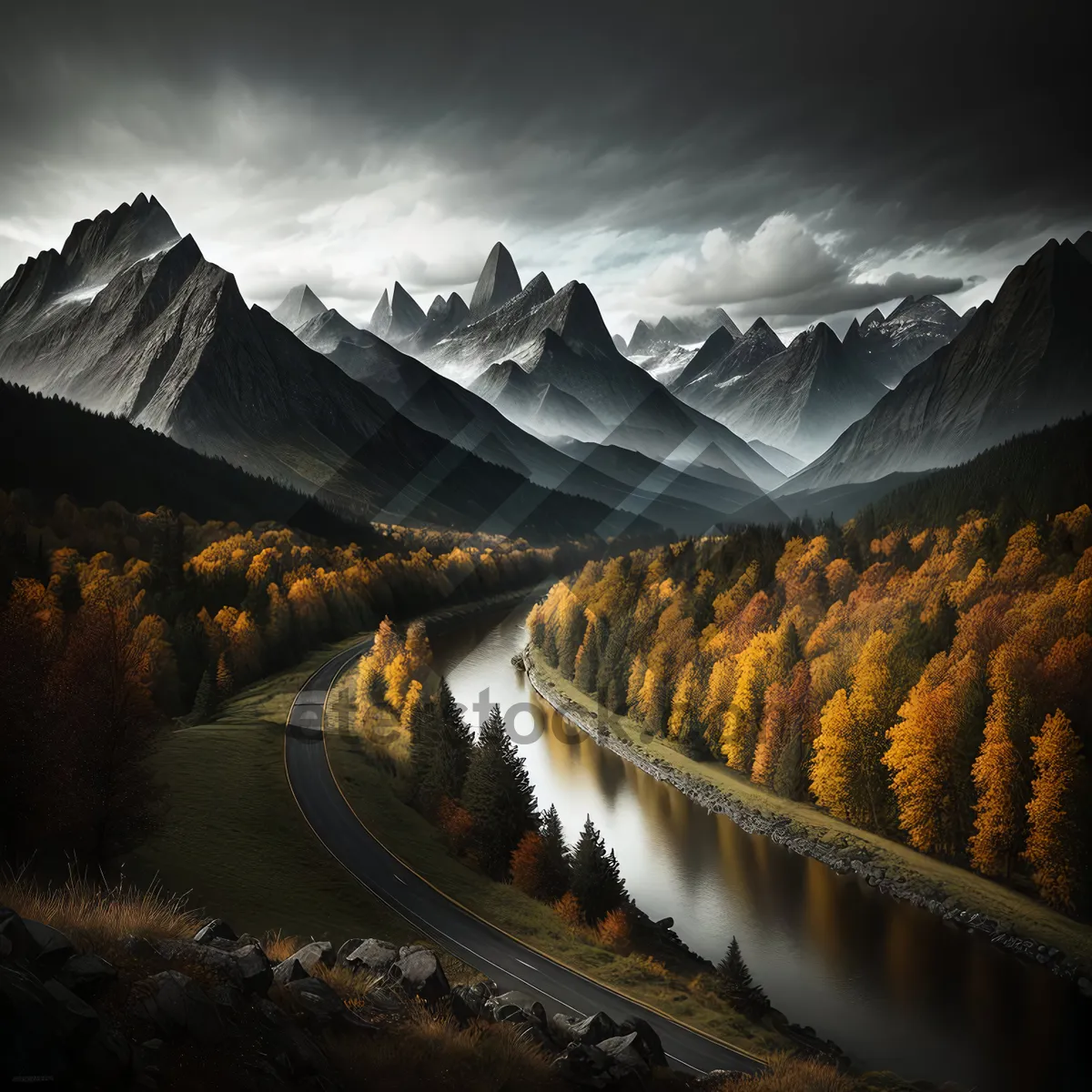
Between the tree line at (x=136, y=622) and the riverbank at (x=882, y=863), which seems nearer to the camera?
the tree line at (x=136, y=622)

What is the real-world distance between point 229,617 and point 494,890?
58.2 meters

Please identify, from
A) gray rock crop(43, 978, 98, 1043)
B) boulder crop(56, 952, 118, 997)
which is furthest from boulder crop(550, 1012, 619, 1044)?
gray rock crop(43, 978, 98, 1043)

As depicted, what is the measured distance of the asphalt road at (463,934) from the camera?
1160 inches

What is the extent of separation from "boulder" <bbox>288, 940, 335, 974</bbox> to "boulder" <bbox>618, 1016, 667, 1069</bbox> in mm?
9418

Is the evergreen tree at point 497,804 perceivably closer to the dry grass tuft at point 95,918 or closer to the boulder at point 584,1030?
the boulder at point 584,1030

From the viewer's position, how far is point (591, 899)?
131ft

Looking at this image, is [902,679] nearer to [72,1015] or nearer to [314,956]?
[314,956]

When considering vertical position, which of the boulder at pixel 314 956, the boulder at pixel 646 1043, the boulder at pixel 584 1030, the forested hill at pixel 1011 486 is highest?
the forested hill at pixel 1011 486

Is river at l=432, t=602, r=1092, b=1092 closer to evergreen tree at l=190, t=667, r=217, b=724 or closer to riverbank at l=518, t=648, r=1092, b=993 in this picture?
riverbank at l=518, t=648, r=1092, b=993

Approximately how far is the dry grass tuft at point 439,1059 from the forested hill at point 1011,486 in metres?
67.2

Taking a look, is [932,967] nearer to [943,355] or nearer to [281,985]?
[281,985]

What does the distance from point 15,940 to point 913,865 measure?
5266 cm

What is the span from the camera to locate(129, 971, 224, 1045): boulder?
1184cm

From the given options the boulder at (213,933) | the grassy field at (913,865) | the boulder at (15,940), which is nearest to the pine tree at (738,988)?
the grassy field at (913,865)
